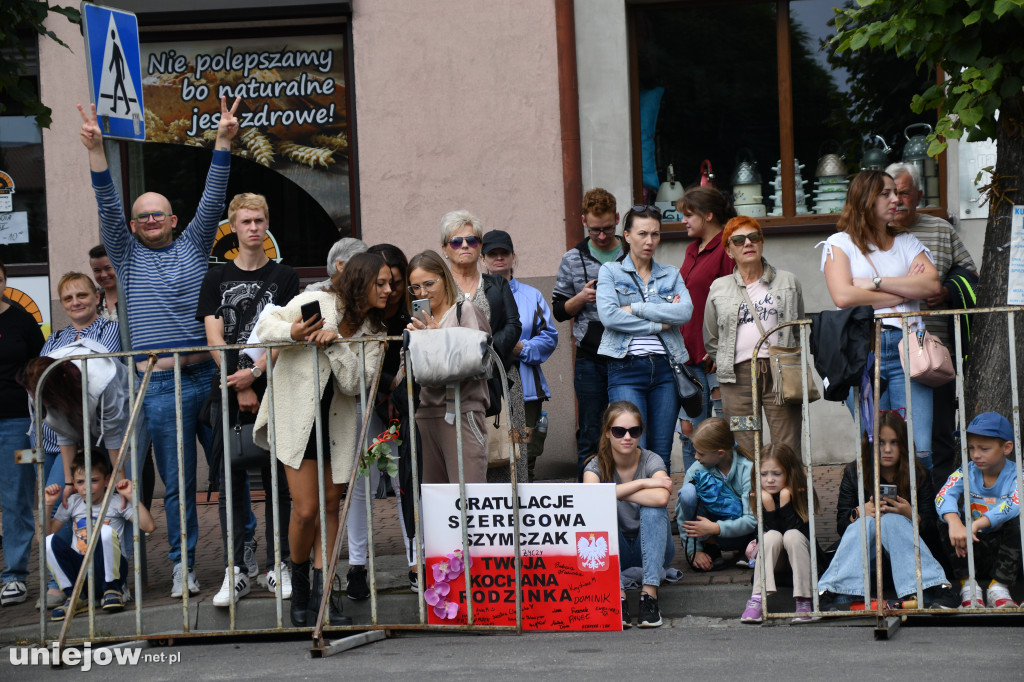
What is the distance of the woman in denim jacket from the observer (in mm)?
7125

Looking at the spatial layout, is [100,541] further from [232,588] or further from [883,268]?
[883,268]

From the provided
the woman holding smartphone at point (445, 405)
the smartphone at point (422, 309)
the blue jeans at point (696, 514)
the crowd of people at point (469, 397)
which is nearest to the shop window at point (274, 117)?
the crowd of people at point (469, 397)

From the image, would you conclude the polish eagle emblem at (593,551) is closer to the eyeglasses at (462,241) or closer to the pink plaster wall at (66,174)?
the eyeglasses at (462,241)

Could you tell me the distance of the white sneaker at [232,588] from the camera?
631 centimetres

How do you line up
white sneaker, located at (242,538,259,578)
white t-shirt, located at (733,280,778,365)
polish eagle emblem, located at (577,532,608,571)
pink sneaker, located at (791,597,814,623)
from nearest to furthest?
pink sneaker, located at (791,597,814,623) < polish eagle emblem, located at (577,532,608,571) < white sneaker, located at (242,538,259,578) < white t-shirt, located at (733,280,778,365)

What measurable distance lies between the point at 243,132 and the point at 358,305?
4903mm

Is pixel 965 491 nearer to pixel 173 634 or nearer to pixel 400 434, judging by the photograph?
pixel 400 434

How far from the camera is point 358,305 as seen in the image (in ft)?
20.8

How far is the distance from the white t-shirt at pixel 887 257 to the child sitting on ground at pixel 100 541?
4.11 meters

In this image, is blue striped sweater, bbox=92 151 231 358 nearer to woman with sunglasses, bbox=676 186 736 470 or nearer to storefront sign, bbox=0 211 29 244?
→ woman with sunglasses, bbox=676 186 736 470

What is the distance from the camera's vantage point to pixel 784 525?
636 cm

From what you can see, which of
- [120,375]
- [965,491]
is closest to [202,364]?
[120,375]

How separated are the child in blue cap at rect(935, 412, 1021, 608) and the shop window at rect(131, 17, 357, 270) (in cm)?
609

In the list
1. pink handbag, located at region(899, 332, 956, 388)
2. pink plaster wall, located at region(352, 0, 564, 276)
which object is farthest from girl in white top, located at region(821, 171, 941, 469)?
pink plaster wall, located at region(352, 0, 564, 276)
